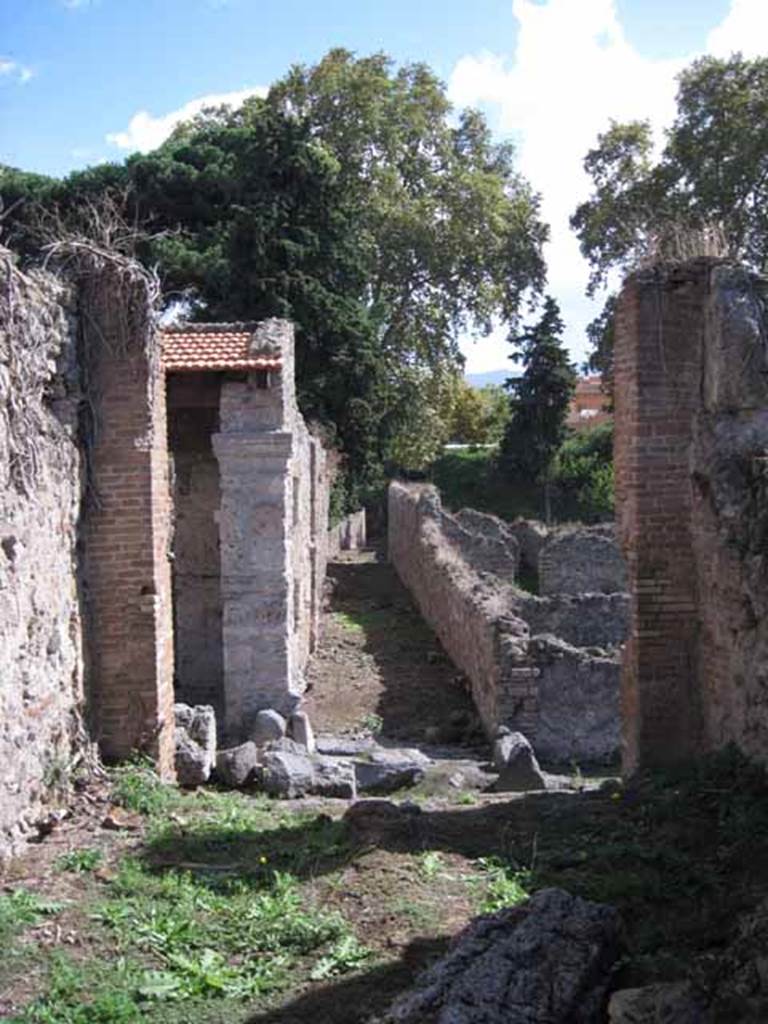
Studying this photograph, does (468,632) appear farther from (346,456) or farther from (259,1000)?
(346,456)

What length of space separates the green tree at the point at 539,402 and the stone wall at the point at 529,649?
50.7 ft

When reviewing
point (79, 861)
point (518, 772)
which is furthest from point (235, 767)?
point (79, 861)

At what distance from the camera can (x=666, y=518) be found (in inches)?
308

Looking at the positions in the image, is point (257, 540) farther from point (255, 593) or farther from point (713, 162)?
point (713, 162)

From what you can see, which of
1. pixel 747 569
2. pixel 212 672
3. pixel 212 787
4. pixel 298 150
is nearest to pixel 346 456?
pixel 298 150

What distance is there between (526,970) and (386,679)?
11630mm

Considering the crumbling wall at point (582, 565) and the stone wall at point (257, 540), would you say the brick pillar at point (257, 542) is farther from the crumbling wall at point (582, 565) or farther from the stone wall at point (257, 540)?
the crumbling wall at point (582, 565)

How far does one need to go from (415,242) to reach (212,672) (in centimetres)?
2302

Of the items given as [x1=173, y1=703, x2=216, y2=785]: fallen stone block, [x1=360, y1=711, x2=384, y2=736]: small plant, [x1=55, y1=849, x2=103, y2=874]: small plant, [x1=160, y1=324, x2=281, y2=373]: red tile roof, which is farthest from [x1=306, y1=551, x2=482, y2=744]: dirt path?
[x1=55, y1=849, x2=103, y2=874]: small plant

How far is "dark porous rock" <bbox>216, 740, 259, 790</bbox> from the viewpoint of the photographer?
884 centimetres

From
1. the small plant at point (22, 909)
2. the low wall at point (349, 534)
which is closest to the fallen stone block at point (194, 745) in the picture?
the small plant at point (22, 909)

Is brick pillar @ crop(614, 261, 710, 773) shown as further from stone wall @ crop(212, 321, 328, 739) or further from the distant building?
the distant building

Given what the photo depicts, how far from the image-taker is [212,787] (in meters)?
8.73

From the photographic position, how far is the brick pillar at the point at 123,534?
25.7 ft
